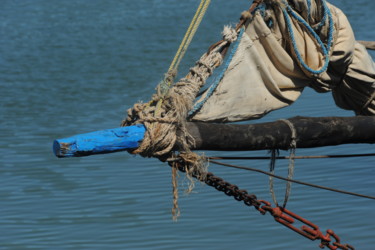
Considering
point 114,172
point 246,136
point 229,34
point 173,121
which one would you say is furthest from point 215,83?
point 114,172

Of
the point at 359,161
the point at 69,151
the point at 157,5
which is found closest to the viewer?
the point at 69,151

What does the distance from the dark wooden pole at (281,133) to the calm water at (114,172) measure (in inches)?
46.8

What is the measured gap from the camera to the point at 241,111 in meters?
5.41

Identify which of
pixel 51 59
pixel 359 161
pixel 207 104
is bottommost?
pixel 359 161

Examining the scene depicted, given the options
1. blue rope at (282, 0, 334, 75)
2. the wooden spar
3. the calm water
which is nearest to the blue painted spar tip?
the wooden spar

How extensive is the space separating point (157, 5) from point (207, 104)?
12.4 metres

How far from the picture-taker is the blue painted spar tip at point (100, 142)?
4.38 m

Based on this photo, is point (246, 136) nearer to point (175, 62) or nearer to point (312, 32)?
point (175, 62)

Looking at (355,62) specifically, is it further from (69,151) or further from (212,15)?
(212,15)

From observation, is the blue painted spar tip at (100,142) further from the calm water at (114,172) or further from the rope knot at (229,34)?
the calm water at (114,172)

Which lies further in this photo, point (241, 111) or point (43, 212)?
point (43, 212)

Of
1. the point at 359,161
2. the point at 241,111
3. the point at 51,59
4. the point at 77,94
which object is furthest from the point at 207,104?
the point at 51,59

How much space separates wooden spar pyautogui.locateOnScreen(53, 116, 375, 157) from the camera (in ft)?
14.6

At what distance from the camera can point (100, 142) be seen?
4.49 meters
